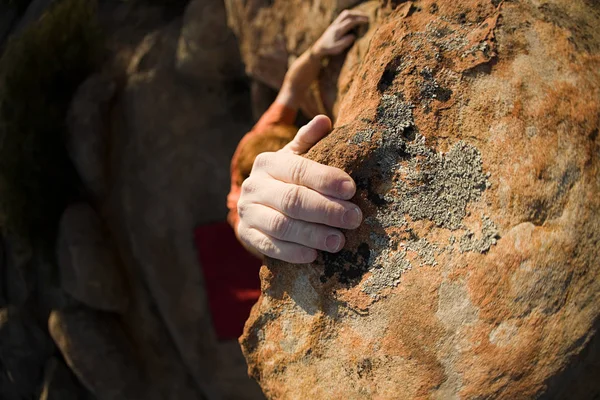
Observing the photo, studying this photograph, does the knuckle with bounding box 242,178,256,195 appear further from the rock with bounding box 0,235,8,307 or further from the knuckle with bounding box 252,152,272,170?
the rock with bounding box 0,235,8,307

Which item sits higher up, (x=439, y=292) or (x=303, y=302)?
(x=439, y=292)

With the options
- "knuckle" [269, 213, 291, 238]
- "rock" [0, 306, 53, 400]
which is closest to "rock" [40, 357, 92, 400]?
"rock" [0, 306, 53, 400]

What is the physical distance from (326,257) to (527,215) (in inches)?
18.7

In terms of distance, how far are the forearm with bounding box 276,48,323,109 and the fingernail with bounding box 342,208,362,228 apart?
3.20 ft

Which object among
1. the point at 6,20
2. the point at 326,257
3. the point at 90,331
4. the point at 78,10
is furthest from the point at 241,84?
the point at 326,257

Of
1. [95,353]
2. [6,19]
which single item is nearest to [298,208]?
[95,353]

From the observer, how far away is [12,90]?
2869 mm

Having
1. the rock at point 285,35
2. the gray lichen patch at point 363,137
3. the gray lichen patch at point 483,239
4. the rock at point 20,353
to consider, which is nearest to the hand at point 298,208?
the gray lichen patch at point 363,137

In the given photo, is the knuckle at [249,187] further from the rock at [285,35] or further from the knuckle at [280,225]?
the rock at [285,35]

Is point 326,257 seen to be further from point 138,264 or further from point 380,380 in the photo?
point 138,264

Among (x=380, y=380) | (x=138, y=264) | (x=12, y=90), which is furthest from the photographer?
(x=138, y=264)

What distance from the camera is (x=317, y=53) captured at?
1.94 meters

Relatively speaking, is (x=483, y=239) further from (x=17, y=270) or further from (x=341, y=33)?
(x=17, y=270)

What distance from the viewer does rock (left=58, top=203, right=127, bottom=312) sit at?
291cm
